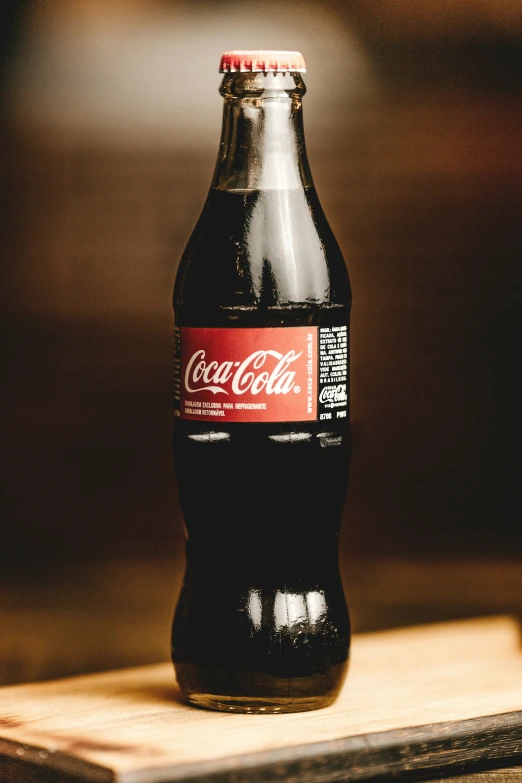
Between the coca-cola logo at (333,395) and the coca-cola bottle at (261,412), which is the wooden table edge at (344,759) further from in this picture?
the coca-cola logo at (333,395)

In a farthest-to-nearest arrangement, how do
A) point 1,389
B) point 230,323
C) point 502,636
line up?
point 502,636 < point 1,389 < point 230,323

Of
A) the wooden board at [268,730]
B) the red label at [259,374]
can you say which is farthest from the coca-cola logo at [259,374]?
the wooden board at [268,730]

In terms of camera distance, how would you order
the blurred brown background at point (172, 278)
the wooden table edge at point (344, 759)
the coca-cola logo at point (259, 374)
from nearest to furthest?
1. the wooden table edge at point (344, 759)
2. the coca-cola logo at point (259, 374)
3. the blurred brown background at point (172, 278)

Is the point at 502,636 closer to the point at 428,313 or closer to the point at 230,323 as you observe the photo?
the point at 428,313

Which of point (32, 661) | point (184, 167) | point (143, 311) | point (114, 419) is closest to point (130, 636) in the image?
point (32, 661)

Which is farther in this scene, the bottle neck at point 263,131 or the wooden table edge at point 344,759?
the bottle neck at point 263,131

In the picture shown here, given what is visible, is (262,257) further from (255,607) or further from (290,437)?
(255,607)
